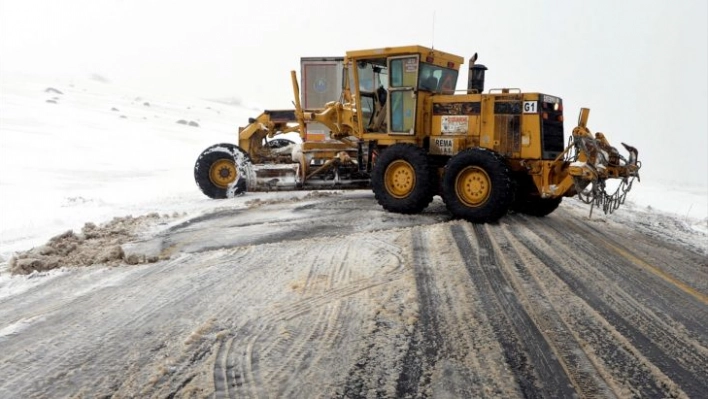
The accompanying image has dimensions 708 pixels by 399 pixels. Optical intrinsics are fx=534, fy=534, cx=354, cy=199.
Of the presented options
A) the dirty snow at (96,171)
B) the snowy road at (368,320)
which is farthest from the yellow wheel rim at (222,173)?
the snowy road at (368,320)

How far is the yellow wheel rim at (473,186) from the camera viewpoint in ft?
24.1

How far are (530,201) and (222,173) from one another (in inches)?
238

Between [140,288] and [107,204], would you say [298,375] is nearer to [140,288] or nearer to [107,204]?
[140,288]

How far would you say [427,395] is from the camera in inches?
119

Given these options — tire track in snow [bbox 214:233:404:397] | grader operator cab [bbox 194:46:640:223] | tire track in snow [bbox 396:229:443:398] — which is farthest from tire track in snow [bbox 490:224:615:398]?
grader operator cab [bbox 194:46:640:223]

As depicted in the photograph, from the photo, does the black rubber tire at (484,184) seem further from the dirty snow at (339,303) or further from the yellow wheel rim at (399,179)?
the yellow wheel rim at (399,179)

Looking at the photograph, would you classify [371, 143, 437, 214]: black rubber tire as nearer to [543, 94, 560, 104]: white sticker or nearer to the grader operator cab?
the grader operator cab

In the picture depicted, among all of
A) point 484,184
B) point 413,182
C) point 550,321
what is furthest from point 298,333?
point 413,182

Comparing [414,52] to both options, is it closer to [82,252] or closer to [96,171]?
[82,252]

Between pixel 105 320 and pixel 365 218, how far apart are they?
4.16 meters

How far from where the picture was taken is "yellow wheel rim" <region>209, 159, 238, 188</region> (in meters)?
10.9

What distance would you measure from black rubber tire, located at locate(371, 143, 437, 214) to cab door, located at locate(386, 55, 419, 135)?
0.51m

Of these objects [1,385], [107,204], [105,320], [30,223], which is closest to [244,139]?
[107,204]

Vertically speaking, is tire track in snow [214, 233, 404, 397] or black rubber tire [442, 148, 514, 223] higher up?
black rubber tire [442, 148, 514, 223]
